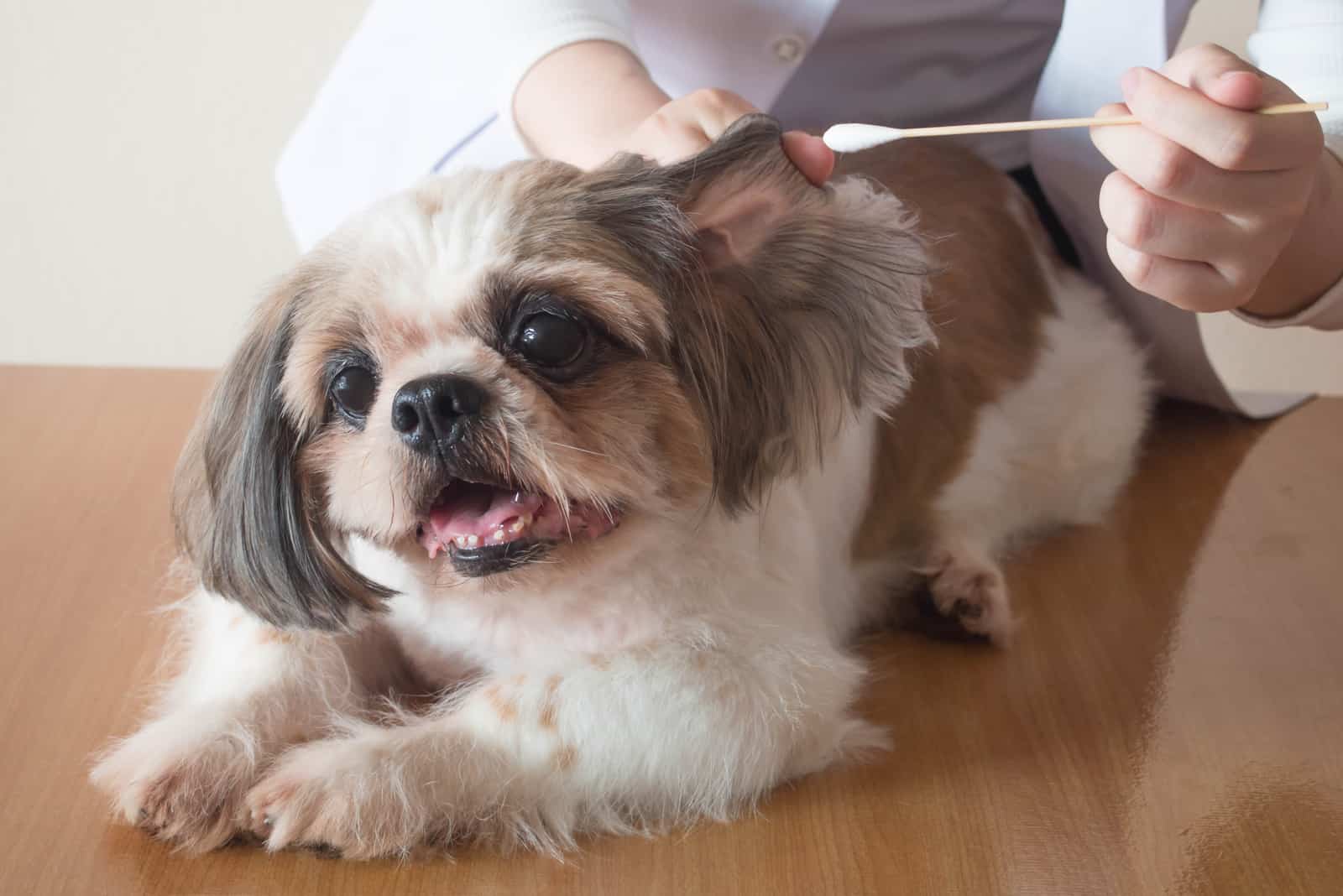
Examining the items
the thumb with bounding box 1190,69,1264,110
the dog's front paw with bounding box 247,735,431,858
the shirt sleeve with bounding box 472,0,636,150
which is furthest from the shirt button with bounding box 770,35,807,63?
the dog's front paw with bounding box 247,735,431,858

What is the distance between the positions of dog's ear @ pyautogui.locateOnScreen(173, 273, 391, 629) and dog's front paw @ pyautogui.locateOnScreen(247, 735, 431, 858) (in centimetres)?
17

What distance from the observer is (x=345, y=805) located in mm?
1195

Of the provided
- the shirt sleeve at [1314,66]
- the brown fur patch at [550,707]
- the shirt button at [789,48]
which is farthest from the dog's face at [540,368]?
the shirt button at [789,48]

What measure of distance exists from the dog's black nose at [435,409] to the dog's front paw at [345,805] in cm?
30

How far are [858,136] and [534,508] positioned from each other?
0.43 meters

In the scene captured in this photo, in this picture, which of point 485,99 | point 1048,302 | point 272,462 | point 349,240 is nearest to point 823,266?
point 349,240

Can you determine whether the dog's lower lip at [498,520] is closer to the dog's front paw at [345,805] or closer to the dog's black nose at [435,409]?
the dog's black nose at [435,409]

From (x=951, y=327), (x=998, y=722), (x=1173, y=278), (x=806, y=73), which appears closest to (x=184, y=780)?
(x=998, y=722)

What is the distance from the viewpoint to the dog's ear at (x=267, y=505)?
4.29 feet

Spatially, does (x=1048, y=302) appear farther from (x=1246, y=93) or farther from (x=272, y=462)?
(x=272, y=462)

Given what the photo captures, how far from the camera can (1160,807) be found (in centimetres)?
128

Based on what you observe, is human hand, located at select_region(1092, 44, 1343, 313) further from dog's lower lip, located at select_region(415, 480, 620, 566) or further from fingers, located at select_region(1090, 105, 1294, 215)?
dog's lower lip, located at select_region(415, 480, 620, 566)

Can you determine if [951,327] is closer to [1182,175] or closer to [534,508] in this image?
[1182,175]

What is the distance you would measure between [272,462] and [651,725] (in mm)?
437
